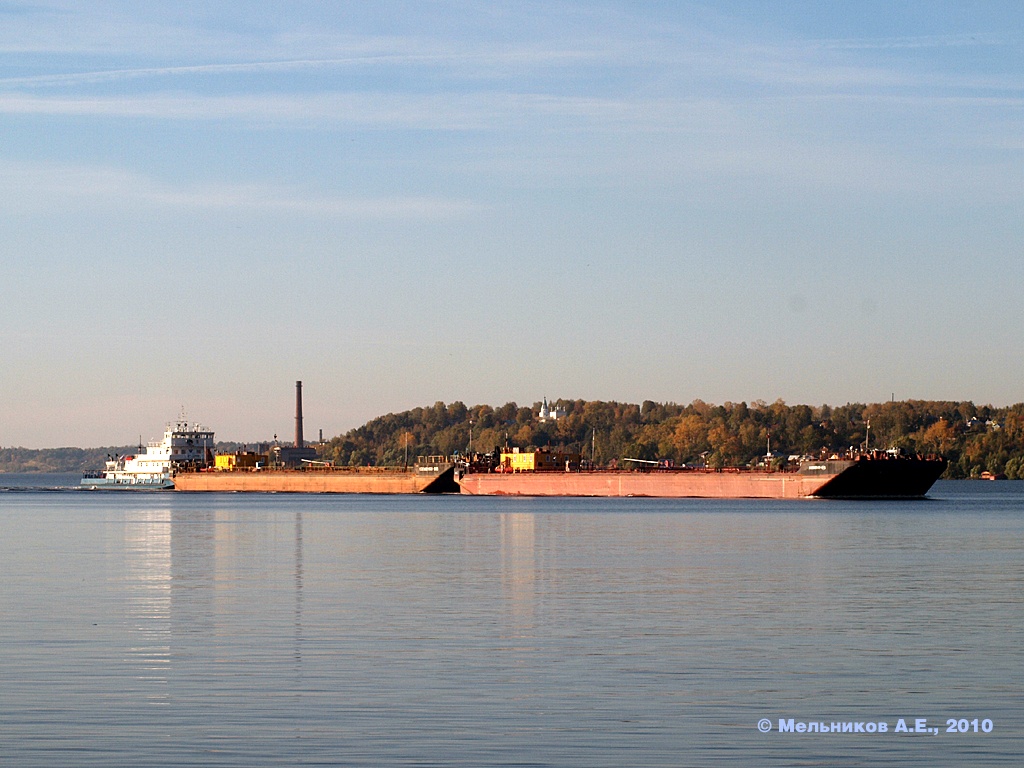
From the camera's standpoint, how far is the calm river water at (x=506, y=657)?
1747cm

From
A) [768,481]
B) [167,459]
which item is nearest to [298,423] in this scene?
[167,459]

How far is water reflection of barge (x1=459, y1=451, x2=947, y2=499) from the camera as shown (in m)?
113

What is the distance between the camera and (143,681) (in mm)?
21922

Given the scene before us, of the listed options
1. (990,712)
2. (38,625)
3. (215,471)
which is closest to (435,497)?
(215,471)

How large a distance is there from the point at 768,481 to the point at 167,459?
81.4 metres

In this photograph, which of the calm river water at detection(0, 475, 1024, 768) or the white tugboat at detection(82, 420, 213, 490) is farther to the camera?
the white tugboat at detection(82, 420, 213, 490)

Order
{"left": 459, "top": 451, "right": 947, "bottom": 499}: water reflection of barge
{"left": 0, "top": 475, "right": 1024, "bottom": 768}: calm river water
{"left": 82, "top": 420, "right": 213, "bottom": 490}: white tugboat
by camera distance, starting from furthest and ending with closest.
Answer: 1. {"left": 82, "top": 420, "right": 213, "bottom": 490}: white tugboat
2. {"left": 459, "top": 451, "right": 947, "bottom": 499}: water reflection of barge
3. {"left": 0, "top": 475, "right": 1024, "bottom": 768}: calm river water

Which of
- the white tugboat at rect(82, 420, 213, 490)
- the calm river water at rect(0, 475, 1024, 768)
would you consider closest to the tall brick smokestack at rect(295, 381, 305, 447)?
the white tugboat at rect(82, 420, 213, 490)

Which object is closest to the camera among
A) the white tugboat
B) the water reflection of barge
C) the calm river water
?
the calm river water

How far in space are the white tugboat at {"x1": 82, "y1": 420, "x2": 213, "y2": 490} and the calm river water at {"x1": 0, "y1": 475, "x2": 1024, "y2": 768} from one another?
398ft

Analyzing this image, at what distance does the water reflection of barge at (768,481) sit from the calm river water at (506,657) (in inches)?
2389

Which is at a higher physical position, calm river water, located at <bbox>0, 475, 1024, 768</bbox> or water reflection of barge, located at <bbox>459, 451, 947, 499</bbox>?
water reflection of barge, located at <bbox>459, 451, 947, 499</bbox>

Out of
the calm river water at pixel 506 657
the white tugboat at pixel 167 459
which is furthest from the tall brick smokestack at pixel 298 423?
the calm river water at pixel 506 657

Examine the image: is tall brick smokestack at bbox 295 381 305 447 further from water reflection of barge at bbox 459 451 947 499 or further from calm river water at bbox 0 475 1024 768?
calm river water at bbox 0 475 1024 768
